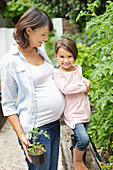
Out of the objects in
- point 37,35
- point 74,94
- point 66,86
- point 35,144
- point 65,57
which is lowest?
point 35,144

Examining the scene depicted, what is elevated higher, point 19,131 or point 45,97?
point 45,97

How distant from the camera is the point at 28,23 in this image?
4.66 ft

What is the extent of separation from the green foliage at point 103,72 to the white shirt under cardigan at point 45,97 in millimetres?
568

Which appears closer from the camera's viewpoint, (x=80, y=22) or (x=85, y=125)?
(x=85, y=125)

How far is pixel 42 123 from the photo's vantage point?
151 cm

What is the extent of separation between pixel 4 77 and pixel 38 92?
0.28 metres

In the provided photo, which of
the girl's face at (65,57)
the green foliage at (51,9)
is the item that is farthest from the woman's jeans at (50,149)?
the green foliage at (51,9)

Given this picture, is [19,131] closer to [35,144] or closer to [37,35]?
[35,144]

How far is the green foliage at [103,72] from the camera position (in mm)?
1953

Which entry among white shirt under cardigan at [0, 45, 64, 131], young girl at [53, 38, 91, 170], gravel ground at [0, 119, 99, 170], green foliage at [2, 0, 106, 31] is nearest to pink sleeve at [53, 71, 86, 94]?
young girl at [53, 38, 91, 170]

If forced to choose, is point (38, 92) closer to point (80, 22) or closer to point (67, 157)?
point (67, 157)

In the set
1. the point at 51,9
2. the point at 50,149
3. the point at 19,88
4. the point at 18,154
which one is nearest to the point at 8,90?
the point at 19,88

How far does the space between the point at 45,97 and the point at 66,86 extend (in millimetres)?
246

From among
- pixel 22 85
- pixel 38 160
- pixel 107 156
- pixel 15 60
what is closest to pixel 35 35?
pixel 15 60
